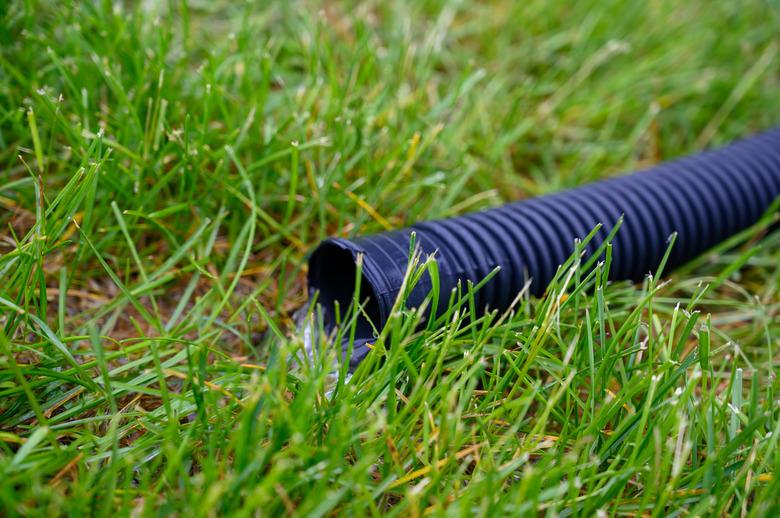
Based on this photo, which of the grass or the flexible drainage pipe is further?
the flexible drainage pipe

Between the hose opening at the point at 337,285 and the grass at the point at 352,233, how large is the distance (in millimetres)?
135

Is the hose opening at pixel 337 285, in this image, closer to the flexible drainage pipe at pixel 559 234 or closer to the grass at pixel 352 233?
the flexible drainage pipe at pixel 559 234

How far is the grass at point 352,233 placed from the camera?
1.41 meters

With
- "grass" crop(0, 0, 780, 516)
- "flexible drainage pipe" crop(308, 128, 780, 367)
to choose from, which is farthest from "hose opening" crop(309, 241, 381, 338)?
"grass" crop(0, 0, 780, 516)

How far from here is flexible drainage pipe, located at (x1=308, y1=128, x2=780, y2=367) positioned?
183 cm

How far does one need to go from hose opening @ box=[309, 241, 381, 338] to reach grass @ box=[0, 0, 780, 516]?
0.13m

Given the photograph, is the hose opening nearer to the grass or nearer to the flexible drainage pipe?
the flexible drainage pipe

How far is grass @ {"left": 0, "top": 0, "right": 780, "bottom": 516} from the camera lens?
1409 mm

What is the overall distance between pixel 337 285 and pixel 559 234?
2.07 ft

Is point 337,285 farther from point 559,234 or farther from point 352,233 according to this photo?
point 559,234

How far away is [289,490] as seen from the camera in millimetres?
1339

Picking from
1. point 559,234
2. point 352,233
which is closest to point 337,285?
point 352,233

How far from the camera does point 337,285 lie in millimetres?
2033

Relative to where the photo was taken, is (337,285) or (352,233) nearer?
(337,285)
